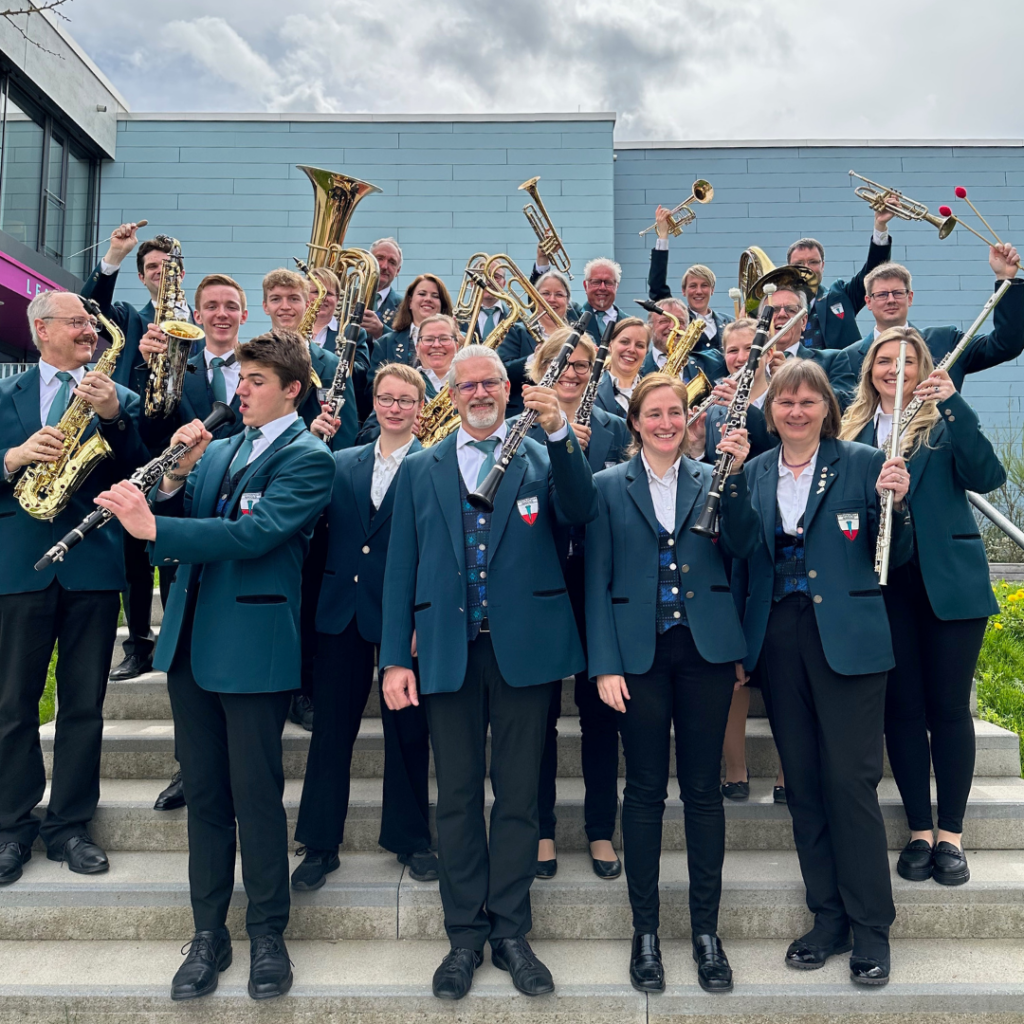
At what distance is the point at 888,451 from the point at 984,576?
24.0 inches

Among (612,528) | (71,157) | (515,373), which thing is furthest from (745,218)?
(612,528)

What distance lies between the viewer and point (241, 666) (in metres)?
2.87

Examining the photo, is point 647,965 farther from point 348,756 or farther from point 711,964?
point 348,756

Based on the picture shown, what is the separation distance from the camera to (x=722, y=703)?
2.98m

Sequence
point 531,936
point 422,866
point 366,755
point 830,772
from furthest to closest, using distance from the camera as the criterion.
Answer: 1. point 366,755
2. point 422,866
3. point 531,936
4. point 830,772

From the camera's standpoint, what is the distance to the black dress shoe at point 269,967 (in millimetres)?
2836

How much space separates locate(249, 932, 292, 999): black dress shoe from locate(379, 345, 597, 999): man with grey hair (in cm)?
50

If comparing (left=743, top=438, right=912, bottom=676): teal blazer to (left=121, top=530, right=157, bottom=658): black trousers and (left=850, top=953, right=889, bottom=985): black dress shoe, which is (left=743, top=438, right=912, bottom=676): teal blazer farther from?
(left=121, top=530, right=157, bottom=658): black trousers

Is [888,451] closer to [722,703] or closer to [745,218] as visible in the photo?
[722,703]

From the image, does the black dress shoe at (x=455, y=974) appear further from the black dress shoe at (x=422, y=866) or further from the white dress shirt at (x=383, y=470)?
the white dress shirt at (x=383, y=470)

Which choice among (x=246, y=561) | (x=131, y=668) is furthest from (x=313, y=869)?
(x=131, y=668)

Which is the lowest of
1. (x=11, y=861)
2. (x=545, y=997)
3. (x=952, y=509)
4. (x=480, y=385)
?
(x=545, y=997)

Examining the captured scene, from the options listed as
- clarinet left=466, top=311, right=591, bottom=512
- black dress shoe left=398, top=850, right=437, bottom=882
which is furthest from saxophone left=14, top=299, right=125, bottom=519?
black dress shoe left=398, top=850, right=437, bottom=882

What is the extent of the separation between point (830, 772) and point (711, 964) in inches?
29.7
